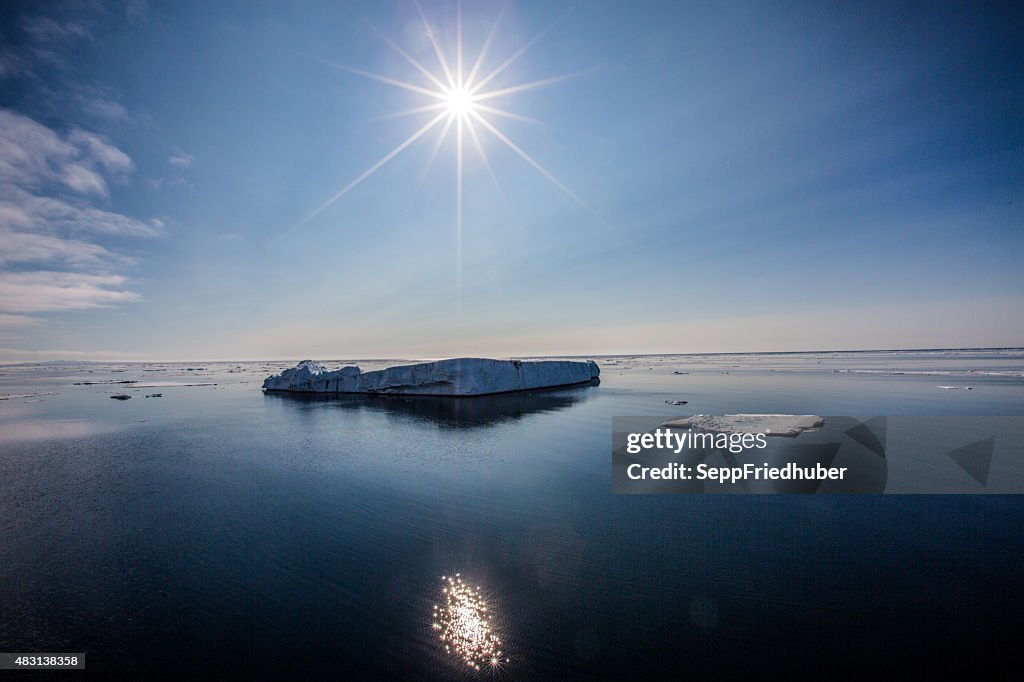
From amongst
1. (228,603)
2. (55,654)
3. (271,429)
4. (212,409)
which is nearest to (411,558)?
(228,603)

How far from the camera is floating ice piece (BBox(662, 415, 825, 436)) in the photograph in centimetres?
859

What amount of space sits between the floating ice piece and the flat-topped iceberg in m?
12.2

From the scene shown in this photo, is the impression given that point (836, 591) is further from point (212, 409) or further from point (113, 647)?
point (212, 409)

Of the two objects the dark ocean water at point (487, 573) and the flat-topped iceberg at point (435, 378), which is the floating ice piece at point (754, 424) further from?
the flat-topped iceberg at point (435, 378)

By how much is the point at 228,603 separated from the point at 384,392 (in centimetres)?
1903

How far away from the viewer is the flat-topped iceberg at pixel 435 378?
66.0 feet

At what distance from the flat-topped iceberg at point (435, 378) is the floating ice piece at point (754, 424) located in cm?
1222

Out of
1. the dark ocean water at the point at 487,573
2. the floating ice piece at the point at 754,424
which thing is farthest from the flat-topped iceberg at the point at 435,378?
the dark ocean water at the point at 487,573

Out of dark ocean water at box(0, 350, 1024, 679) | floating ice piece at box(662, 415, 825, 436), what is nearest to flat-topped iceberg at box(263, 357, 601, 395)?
floating ice piece at box(662, 415, 825, 436)

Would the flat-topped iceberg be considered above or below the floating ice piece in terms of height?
above

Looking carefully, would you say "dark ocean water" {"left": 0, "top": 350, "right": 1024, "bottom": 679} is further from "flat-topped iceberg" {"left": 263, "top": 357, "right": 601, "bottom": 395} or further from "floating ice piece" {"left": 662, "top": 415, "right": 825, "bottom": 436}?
"flat-topped iceberg" {"left": 263, "top": 357, "right": 601, "bottom": 395}

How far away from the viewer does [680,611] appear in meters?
2.92

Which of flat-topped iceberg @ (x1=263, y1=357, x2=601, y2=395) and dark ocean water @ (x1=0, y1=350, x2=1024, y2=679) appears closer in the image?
dark ocean water @ (x1=0, y1=350, x2=1024, y2=679)

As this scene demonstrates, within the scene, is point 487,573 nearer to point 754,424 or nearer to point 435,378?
point 754,424
